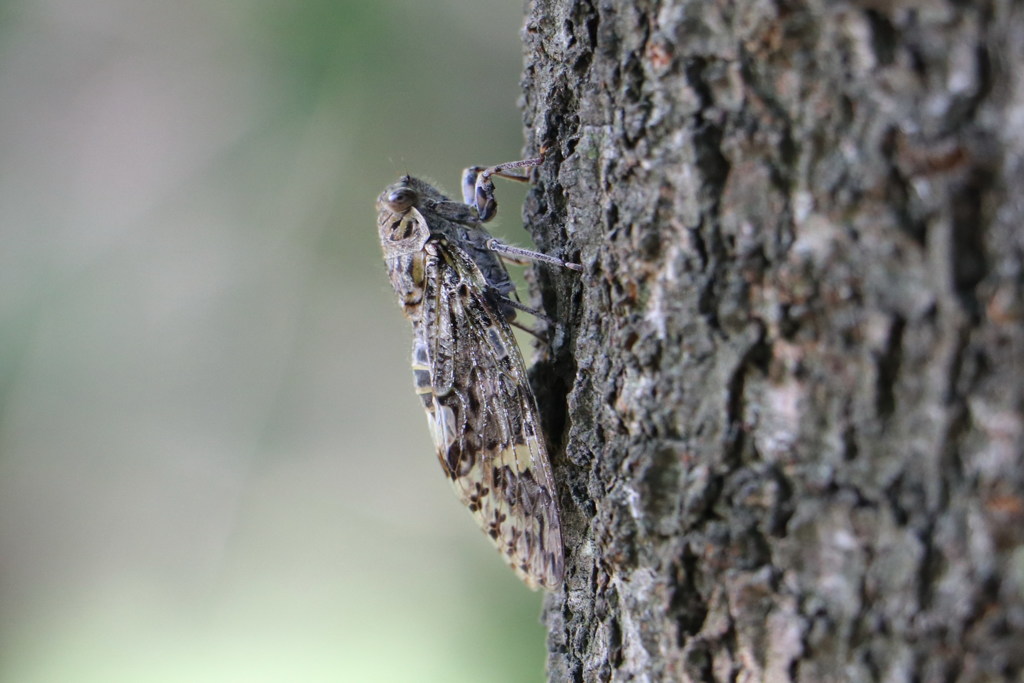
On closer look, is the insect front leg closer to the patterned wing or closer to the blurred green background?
the patterned wing

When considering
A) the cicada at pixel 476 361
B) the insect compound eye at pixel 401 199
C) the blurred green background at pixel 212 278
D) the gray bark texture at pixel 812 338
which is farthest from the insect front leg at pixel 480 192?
the blurred green background at pixel 212 278

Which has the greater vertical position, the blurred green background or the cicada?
the blurred green background

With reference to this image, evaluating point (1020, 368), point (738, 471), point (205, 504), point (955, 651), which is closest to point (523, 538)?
point (738, 471)

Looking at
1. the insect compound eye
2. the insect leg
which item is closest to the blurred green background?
the insect compound eye

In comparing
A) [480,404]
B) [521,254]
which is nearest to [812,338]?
[521,254]

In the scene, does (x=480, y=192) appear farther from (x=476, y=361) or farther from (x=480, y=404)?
(x=480, y=404)
